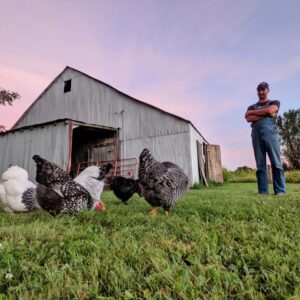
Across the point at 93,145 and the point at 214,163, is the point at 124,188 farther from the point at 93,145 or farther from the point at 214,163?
the point at 93,145

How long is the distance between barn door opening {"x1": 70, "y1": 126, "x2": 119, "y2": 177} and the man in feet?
33.8

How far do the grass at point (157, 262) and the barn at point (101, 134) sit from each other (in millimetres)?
10315

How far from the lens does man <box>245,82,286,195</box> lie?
527 centimetres

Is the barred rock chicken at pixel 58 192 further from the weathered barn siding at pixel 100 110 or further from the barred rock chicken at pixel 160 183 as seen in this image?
the weathered barn siding at pixel 100 110

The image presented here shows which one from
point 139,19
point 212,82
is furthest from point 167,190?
point 212,82

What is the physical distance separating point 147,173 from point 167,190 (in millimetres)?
484

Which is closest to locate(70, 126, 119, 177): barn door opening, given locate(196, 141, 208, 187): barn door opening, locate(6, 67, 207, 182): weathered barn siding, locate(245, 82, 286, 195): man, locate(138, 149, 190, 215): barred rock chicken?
locate(6, 67, 207, 182): weathered barn siding

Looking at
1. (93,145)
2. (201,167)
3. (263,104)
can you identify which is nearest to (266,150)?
(263,104)

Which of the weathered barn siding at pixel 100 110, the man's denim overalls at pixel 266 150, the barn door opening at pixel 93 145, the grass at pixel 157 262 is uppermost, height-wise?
the weathered barn siding at pixel 100 110

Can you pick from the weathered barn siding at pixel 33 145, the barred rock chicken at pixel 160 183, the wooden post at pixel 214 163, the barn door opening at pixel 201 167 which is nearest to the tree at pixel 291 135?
the wooden post at pixel 214 163

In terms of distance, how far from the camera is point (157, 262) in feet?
4.86

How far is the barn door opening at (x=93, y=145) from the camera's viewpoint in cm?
1538

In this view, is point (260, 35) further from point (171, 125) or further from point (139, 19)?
point (171, 125)

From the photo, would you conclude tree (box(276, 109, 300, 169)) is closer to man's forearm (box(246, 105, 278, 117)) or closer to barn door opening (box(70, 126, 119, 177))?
barn door opening (box(70, 126, 119, 177))
